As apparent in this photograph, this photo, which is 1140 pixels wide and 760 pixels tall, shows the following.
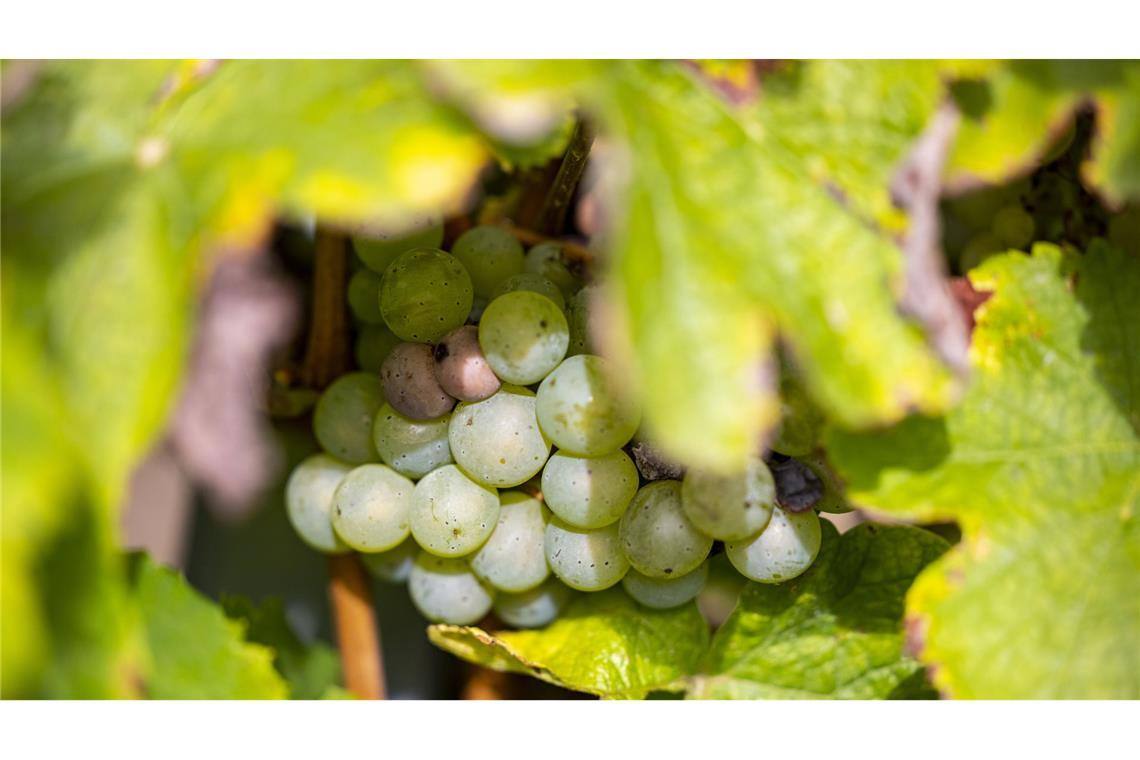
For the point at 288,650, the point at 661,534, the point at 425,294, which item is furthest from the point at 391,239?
the point at 288,650

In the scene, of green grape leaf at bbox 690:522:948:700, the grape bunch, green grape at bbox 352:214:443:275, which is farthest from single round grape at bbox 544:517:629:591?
green grape at bbox 352:214:443:275

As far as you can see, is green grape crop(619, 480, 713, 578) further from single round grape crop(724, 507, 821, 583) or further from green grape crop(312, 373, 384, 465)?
green grape crop(312, 373, 384, 465)

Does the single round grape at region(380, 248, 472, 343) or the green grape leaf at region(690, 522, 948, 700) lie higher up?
the single round grape at region(380, 248, 472, 343)

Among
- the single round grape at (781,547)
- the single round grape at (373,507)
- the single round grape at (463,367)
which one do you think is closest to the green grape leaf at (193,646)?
the single round grape at (373,507)

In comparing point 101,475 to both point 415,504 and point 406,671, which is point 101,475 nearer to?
point 415,504

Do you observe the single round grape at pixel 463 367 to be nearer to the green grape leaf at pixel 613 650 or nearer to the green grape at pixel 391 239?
the green grape at pixel 391 239

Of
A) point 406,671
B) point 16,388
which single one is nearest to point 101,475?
point 16,388
